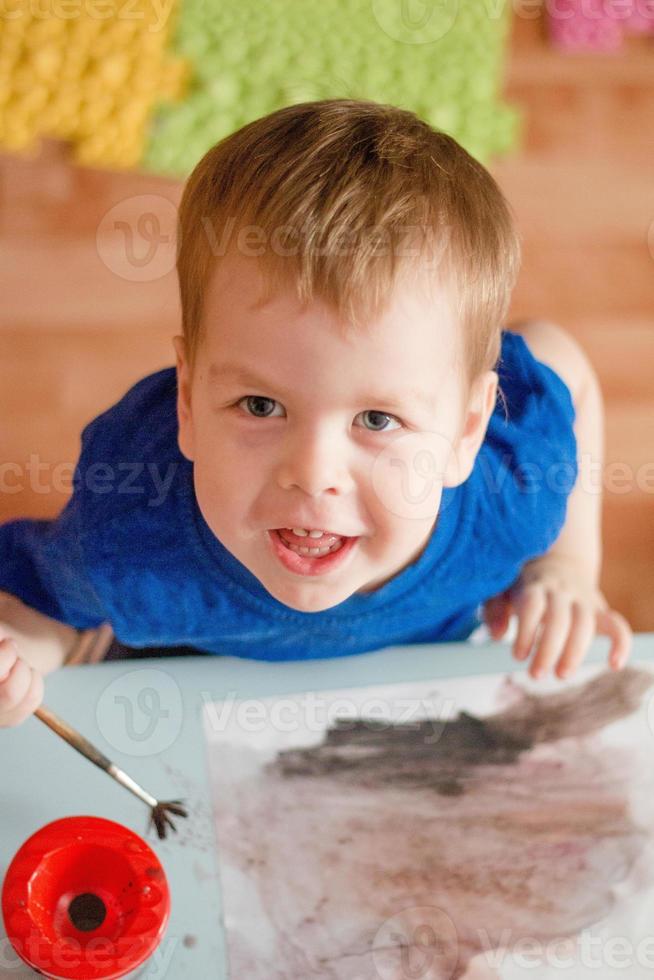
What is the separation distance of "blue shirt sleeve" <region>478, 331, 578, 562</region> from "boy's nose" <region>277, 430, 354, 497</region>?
194mm

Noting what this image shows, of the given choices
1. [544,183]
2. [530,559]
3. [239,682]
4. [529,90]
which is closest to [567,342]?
[530,559]

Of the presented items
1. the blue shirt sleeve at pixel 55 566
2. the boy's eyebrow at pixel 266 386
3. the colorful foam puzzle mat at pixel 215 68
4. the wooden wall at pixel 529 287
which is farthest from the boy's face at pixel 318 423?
the colorful foam puzzle mat at pixel 215 68

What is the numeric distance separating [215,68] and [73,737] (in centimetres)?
105

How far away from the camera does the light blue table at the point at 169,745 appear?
0.54 m

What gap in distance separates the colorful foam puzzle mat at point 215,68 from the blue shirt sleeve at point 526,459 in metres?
0.72

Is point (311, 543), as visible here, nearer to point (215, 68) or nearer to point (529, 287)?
point (529, 287)

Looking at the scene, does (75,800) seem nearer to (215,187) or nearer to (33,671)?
(33,671)

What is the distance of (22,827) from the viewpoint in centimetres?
56

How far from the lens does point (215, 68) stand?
1.35m

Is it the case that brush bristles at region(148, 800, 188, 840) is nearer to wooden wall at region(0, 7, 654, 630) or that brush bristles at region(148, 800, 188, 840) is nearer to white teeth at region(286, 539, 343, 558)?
white teeth at region(286, 539, 343, 558)

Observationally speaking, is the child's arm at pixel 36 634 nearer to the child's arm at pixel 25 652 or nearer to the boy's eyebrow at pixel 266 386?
the child's arm at pixel 25 652

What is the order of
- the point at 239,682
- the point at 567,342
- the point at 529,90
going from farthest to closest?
1. the point at 529,90
2. the point at 567,342
3. the point at 239,682

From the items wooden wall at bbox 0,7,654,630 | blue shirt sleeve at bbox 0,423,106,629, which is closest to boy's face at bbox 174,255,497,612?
blue shirt sleeve at bbox 0,423,106,629

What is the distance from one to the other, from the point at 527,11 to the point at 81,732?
1.29m
